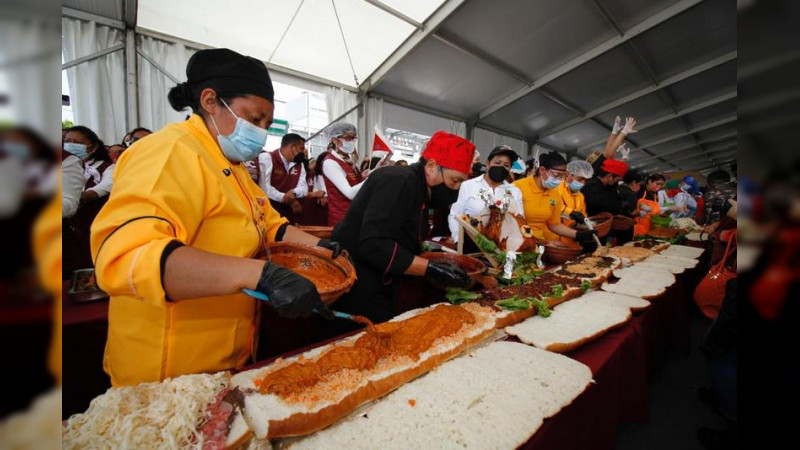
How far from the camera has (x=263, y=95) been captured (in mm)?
1698

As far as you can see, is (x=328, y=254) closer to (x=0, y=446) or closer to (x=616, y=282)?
(x=0, y=446)

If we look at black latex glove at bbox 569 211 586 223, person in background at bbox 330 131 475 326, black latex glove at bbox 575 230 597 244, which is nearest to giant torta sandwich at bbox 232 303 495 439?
person in background at bbox 330 131 475 326

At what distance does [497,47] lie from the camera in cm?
830

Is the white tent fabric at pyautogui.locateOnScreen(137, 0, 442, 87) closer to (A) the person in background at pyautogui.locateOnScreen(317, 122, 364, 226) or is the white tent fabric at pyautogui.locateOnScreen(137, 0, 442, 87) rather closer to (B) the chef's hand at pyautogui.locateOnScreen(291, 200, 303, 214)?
(A) the person in background at pyautogui.locateOnScreen(317, 122, 364, 226)

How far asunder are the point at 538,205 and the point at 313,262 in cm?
360

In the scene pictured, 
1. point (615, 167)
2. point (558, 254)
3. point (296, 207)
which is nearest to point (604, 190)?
point (615, 167)

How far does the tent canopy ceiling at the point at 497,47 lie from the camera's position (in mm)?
6141

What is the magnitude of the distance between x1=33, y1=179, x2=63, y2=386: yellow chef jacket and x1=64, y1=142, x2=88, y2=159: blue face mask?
4891mm

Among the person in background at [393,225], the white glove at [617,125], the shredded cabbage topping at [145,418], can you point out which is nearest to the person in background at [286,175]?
the person in background at [393,225]

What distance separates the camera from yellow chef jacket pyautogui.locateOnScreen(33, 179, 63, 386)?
231 mm

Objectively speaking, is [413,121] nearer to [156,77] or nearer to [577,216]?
[156,77]

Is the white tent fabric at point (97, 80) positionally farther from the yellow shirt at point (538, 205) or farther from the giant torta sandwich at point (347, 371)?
the yellow shirt at point (538, 205)

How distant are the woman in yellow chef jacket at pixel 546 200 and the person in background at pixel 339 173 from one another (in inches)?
94.3

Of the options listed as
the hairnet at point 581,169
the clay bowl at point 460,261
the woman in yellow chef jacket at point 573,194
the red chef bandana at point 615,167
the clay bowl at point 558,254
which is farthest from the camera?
the red chef bandana at point 615,167
